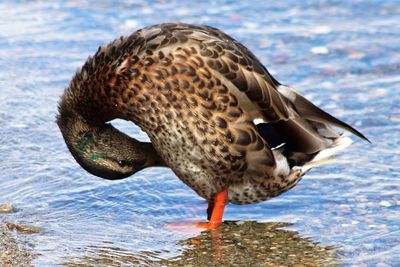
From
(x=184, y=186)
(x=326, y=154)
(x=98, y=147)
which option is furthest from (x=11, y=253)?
(x=326, y=154)

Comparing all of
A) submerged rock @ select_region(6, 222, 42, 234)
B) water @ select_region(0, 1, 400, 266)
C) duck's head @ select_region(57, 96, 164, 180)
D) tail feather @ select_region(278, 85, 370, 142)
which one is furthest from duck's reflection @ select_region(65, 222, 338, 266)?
tail feather @ select_region(278, 85, 370, 142)

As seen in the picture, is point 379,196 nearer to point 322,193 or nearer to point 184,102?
point 322,193

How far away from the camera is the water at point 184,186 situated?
555 cm

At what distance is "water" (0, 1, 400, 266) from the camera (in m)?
5.55

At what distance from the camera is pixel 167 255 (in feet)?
17.8

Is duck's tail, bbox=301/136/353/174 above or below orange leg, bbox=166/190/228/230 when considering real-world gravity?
above

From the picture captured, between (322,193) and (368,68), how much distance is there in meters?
2.47

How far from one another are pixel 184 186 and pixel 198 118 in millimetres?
1089

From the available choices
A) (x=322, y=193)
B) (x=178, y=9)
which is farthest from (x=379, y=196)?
(x=178, y=9)

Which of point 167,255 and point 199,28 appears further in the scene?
point 199,28

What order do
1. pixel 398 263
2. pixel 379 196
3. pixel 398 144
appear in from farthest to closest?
pixel 398 144, pixel 379 196, pixel 398 263

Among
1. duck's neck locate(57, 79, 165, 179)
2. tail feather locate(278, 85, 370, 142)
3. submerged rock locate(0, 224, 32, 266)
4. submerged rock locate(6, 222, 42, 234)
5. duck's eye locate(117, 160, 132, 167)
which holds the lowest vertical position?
submerged rock locate(6, 222, 42, 234)

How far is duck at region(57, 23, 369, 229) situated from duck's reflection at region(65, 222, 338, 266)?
0.70 ft

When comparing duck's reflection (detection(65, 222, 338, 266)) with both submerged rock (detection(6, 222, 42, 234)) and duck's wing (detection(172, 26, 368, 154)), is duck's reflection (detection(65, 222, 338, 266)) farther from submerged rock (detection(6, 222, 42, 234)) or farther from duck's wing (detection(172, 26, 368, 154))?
duck's wing (detection(172, 26, 368, 154))
